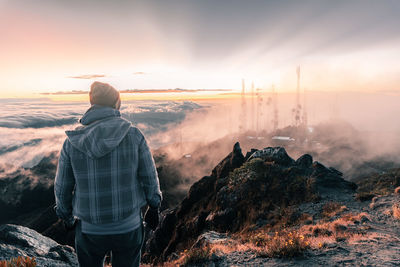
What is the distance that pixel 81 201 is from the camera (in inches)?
97.4

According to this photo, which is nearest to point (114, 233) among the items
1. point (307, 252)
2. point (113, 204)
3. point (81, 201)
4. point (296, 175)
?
point (113, 204)

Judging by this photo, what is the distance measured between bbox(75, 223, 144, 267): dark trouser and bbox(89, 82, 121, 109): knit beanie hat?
1.36m

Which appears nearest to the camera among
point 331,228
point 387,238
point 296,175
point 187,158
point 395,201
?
point 387,238

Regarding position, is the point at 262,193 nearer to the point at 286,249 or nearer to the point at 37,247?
the point at 286,249

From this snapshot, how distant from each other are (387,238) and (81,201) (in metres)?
8.02

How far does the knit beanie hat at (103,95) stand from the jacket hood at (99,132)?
0.22 ft

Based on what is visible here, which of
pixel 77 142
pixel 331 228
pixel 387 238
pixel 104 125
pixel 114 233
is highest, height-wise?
pixel 104 125

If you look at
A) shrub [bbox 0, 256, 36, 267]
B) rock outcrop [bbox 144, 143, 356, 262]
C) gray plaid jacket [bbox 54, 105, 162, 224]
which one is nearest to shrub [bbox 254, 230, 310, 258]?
gray plaid jacket [bbox 54, 105, 162, 224]

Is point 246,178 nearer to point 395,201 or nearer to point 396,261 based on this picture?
point 395,201

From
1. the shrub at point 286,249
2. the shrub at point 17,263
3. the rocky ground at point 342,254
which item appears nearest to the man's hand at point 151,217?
the shrub at point 17,263

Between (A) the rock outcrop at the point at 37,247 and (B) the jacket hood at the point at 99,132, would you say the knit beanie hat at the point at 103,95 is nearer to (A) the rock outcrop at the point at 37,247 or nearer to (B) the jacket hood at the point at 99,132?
(B) the jacket hood at the point at 99,132

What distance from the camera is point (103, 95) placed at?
2.54 metres

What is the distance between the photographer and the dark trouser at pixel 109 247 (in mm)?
2498

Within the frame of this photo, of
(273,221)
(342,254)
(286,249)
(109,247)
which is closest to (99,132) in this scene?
→ (109,247)
